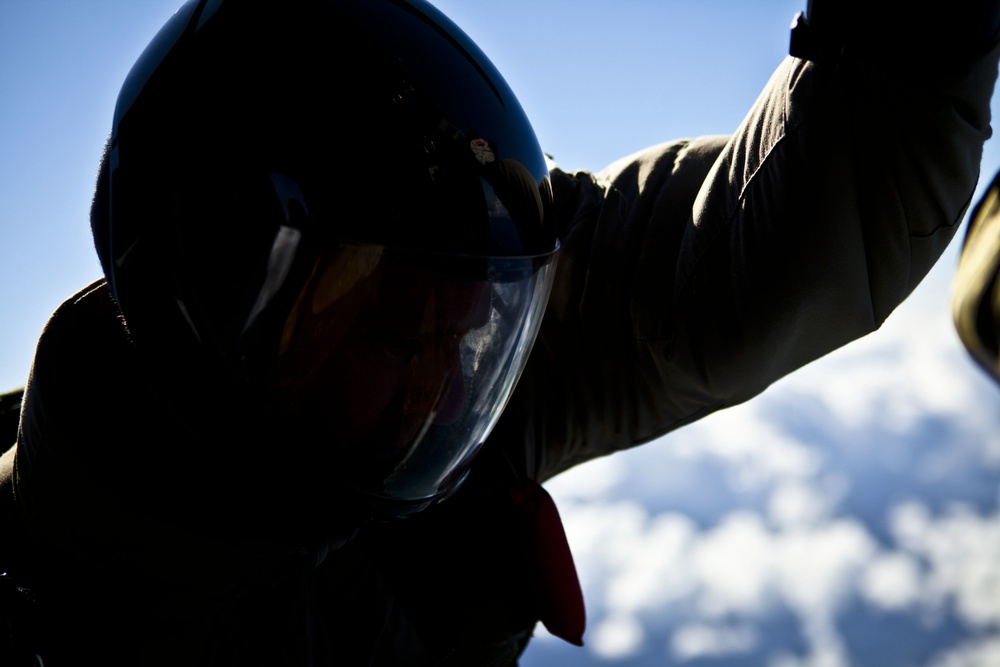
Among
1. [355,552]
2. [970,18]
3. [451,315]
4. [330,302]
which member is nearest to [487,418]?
[451,315]

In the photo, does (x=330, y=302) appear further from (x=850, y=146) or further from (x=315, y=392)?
(x=850, y=146)

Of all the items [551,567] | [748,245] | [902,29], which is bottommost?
[551,567]

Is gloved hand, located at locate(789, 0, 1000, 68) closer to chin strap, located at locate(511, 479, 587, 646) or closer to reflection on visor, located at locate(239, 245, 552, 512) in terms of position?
reflection on visor, located at locate(239, 245, 552, 512)

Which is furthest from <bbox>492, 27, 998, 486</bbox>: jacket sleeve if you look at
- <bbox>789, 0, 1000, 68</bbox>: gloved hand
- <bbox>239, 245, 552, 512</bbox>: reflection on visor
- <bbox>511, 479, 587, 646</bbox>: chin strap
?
<bbox>239, 245, 552, 512</bbox>: reflection on visor

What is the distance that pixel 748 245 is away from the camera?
865mm

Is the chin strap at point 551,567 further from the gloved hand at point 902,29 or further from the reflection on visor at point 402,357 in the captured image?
the gloved hand at point 902,29

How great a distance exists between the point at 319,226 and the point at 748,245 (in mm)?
531

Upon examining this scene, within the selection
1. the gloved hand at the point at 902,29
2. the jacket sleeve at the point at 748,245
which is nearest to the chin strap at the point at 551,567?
the jacket sleeve at the point at 748,245

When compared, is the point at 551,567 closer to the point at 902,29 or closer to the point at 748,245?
the point at 748,245

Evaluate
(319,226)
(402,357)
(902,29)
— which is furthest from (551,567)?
(902,29)

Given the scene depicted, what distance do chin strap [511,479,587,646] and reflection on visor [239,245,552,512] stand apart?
226 millimetres

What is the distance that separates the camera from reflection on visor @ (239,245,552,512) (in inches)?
28.5

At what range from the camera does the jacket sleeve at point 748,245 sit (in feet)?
2.42

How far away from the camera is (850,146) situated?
2.53 ft
